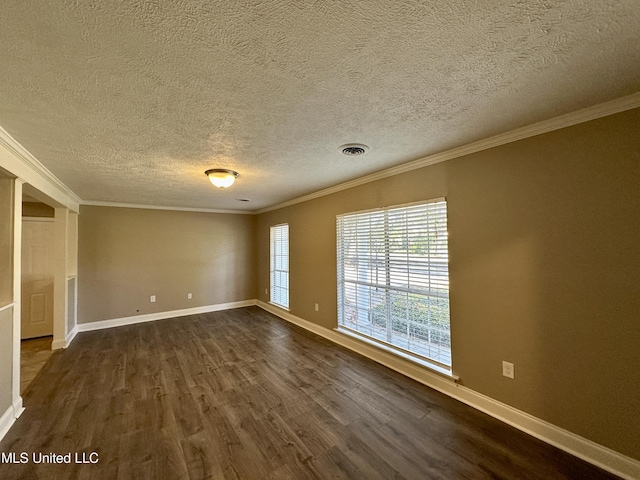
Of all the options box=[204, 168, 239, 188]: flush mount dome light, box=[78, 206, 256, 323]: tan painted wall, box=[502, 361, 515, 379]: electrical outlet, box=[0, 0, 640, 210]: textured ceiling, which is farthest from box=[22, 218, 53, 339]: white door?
box=[502, 361, 515, 379]: electrical outlet

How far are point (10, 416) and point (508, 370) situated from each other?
13.4ft

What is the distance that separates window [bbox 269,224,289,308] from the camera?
17.7 feet

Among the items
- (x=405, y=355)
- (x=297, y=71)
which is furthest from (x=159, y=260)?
(x=297, y=71)

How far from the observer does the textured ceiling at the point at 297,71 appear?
3.33ft

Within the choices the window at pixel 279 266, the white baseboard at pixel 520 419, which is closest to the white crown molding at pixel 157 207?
the window at pixel 279 266

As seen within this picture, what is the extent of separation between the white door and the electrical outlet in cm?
642

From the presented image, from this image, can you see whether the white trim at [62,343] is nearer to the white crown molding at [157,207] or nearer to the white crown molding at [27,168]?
the white crown molding at [27,168]

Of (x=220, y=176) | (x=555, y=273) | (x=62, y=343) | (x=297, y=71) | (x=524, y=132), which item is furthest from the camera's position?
(x=62, y=343)

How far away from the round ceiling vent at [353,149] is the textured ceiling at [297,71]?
0.09 m

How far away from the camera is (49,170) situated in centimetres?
291

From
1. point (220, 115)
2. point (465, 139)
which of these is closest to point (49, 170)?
point (220, 115)

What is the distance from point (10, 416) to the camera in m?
2.17

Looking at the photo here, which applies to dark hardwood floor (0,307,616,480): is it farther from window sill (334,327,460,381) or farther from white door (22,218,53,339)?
white door (22,218,53,339)

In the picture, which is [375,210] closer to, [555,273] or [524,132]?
[524,132]
